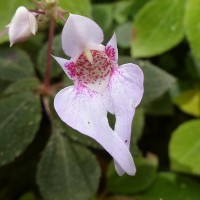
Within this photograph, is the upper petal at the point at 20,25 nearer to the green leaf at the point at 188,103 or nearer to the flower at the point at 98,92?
the flower at the point at 98,92

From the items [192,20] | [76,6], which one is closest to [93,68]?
[76,6]

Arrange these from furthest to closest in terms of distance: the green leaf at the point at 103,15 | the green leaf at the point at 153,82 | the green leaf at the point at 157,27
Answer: the green leaf at the point at 103,15
the green leaf at the point at 157,27
the green leaf at the point at 153,82

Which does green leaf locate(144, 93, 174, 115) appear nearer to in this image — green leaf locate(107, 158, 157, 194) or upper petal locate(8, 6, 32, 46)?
green leaf locate(107, 158, 157, 194)

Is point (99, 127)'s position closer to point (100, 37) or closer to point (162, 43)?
point (100, 37)

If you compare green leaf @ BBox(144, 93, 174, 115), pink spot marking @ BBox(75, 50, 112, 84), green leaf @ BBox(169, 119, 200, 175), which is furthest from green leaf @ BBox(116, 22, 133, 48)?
pink spot marking @ BBox(75, 50, 112, 84)

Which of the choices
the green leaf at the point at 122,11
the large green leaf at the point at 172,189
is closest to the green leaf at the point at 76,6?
the green leaf at the point at 122,11
